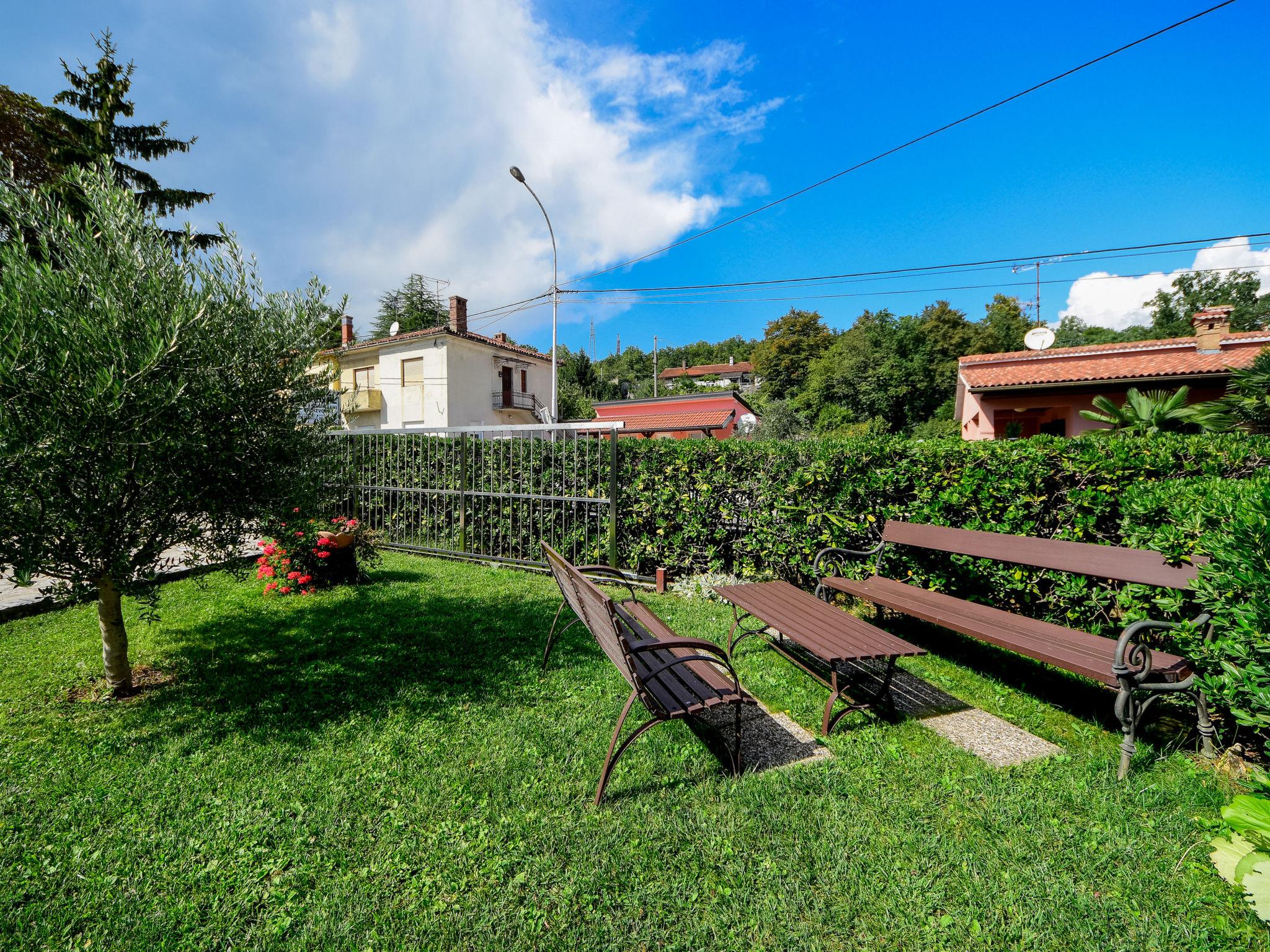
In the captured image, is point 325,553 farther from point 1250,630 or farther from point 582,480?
point 1250,630

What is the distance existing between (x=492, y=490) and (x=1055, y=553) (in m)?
6.43

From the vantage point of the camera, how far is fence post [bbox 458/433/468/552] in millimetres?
7800

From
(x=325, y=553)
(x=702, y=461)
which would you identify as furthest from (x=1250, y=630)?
(x=325, y=553)

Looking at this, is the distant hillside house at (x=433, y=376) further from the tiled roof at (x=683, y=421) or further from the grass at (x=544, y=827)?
the grass at (x=544, y=827)

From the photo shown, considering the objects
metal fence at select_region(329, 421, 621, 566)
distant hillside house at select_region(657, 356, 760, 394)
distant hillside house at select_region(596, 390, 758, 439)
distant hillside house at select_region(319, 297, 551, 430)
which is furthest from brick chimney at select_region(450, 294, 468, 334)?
distant hillside house at select_region(657, 356, 760, 394)

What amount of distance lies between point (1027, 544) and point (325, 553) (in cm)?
656

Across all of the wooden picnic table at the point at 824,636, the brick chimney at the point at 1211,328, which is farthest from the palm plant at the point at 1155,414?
the brick chimney at the point at 1211,328

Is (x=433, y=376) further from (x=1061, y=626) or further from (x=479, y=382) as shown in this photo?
(x=1061, y=626)

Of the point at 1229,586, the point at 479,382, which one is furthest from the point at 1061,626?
the point at 479,382

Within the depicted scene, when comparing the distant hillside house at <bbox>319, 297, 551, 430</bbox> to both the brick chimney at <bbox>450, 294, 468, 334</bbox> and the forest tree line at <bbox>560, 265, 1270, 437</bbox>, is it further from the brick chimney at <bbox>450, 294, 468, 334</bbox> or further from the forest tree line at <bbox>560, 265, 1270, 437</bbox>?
the forest tree line at <bbox>560, 265, 1270, 437</bbox>

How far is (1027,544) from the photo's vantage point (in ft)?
12.9

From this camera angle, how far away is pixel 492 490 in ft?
25.4

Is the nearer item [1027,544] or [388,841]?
[388,841]

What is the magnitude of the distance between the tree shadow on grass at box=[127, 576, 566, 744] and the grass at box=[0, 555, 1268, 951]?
0.11ft
